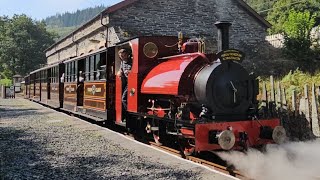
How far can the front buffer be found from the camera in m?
6.95

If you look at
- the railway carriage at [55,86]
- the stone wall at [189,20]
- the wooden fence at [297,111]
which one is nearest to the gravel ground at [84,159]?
the wooden fence at [297,111]

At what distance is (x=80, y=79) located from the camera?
14742 mm

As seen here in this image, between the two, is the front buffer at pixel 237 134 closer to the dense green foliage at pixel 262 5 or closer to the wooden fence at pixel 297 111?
the wooden fence at pixel 297 111

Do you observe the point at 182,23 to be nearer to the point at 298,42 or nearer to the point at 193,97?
the point at 298,42

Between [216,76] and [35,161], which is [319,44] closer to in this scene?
[216,76]

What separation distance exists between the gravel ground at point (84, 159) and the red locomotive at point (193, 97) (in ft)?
2.24

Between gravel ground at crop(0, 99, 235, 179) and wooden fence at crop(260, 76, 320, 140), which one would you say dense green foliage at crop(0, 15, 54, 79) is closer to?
gravel ground at crop(0, 99, 235, 179)

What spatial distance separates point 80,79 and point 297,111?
8.23m

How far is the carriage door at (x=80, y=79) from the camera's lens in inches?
574

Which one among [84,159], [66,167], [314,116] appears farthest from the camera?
[314,116]

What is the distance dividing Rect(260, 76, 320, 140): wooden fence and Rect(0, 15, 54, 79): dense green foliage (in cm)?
6711

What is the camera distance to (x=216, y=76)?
7336mm

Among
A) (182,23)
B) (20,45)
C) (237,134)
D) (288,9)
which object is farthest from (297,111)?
(20,45)

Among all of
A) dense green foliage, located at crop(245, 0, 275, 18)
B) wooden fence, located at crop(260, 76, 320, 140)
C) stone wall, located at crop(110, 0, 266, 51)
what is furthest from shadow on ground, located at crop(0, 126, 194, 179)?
A: dense green foliage, located at crop(245, 0, 275, 18)
